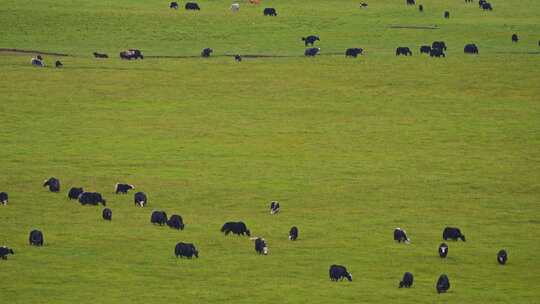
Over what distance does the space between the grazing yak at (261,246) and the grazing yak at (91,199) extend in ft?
18.5

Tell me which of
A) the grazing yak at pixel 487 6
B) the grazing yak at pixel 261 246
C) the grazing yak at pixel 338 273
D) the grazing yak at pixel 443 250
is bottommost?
the grazing yak at pixel 338 273

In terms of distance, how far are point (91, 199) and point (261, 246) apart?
19.1ft

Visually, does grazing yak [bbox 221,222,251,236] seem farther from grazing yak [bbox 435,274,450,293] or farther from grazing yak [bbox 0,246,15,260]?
grazing yak [bbox 435,274,450,293]

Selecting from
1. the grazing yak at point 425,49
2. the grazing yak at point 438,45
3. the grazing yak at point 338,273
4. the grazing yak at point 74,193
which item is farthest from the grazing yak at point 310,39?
the grazing yak at point 338,273

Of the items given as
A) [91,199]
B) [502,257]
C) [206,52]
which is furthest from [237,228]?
[206,52]

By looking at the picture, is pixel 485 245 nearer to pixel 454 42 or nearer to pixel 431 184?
pixel 431 184

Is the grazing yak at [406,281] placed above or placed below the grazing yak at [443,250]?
below

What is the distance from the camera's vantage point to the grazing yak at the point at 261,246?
26281 mm

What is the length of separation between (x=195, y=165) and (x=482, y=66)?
1983 cm

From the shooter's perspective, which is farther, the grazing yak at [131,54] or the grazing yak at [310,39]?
the grazing yak at [310,39]

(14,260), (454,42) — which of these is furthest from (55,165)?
(454,42)

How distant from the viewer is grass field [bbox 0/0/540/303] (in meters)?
24.8

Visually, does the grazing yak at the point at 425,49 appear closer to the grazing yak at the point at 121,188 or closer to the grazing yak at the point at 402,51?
the grazing yak at the point at 402,51

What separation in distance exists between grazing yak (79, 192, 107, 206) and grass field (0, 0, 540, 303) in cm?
57
